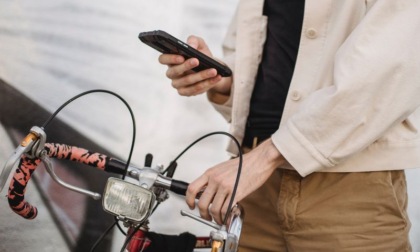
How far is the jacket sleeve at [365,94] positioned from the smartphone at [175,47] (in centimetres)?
20

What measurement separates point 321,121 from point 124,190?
0.34 metres

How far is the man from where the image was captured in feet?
2.47

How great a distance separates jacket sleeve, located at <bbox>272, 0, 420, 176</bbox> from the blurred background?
2.72 ft

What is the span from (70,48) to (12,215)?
1.82 feet

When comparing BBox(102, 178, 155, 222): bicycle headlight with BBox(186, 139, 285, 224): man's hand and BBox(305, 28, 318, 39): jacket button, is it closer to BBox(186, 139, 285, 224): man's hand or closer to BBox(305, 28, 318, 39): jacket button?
BBox(186, 139, 285, 224): man's hand

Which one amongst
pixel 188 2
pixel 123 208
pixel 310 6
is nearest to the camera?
pixel 123 208

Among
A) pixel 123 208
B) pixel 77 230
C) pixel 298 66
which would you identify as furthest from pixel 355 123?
pixel 77 230

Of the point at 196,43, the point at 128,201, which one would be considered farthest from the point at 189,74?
the point at 128,201

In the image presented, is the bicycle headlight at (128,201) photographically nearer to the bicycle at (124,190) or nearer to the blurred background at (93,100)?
the bicycle at (124,190)

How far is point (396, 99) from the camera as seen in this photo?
0.75 meters

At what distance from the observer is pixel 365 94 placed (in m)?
0.75

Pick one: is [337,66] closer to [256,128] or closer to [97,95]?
[256,128]

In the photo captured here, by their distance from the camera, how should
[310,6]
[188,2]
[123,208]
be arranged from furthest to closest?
[188,2], [310,6], [123,208]

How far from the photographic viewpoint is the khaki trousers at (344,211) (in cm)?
85
